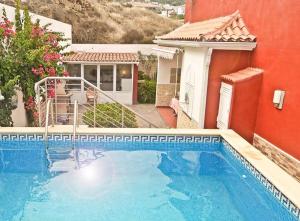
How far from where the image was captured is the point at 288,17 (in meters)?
9.91

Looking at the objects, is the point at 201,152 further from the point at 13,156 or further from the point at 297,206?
the point at 13,156

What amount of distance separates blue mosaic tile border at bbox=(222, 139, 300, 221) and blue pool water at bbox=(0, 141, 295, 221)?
0.54ft

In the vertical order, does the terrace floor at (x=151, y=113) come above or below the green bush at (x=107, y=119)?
below

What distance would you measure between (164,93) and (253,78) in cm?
1408

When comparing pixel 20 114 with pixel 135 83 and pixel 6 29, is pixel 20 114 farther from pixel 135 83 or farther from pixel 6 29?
pixel 135 83

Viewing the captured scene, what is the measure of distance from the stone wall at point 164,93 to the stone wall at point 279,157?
13.7 m

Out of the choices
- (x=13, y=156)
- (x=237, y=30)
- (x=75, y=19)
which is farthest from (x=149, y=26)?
(x=13, y=156)

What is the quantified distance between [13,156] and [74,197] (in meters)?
3.80

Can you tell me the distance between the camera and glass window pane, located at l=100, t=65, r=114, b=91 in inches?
1063

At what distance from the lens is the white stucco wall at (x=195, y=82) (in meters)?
13.0

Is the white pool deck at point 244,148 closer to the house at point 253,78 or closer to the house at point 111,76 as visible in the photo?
the house at point 253,78

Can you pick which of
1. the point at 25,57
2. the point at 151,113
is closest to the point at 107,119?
the point at 25,57

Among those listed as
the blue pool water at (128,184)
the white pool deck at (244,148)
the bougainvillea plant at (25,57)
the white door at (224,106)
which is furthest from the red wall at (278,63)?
the bougainvillea plant at (25,57)

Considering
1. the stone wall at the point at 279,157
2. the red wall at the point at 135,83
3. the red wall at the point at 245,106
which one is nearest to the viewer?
the stone wall at the point at 279,157
